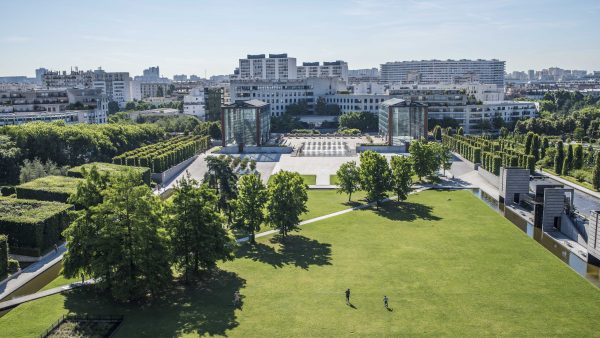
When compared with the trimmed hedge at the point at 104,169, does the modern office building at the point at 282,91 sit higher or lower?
higher

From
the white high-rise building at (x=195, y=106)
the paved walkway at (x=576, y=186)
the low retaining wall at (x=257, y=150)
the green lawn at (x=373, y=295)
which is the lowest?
the green lawn at (x=373, y=295)

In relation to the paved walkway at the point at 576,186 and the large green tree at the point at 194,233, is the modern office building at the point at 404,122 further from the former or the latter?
the large green tree at the point at 194,233

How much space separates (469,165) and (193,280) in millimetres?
66426

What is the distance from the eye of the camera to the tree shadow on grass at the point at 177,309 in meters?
33.2

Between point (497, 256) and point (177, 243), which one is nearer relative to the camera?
point (177, 243)

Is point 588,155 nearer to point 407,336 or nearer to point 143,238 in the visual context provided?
point 407,336

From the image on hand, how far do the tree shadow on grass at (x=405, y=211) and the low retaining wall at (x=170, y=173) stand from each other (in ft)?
124

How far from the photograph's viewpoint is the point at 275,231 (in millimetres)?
55000

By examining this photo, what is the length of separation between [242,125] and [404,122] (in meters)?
36.3

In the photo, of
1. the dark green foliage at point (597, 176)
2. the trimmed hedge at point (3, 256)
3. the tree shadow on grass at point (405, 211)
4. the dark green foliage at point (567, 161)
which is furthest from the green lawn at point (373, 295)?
the dark green foliage at point (567, 161)

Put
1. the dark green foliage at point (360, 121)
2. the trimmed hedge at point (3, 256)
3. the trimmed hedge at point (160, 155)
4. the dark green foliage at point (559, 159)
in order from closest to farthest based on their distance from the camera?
the trimmed hedge at point (3, 256) → the trimmed hedge at point (160, 155) → the dark green foliage at point (559, 159) → the dark green foliage at point (360, 121)

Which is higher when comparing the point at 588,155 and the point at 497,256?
the point at 588,155

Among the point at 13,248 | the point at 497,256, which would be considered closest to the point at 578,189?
the point at 497,256

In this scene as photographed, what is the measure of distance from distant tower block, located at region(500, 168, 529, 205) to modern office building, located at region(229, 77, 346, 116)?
10017 cm
